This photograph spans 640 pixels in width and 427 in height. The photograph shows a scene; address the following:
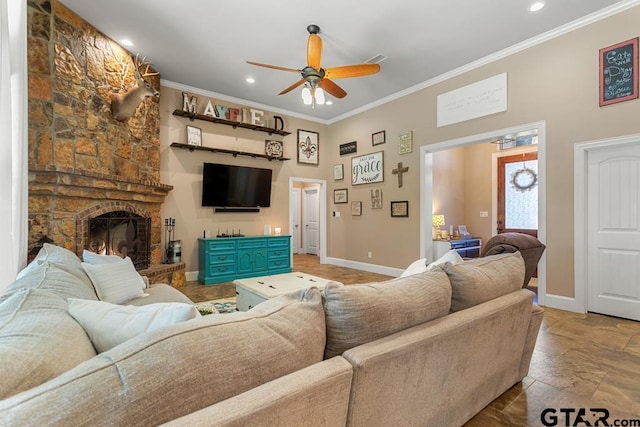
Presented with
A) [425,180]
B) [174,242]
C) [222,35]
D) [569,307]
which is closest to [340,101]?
[425,180]

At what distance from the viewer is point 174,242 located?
15.5 feet

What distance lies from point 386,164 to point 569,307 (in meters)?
3.37

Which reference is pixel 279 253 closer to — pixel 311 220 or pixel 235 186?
pixel 235 186

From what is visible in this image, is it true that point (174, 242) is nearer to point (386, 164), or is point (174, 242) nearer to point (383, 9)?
point (386, 164)

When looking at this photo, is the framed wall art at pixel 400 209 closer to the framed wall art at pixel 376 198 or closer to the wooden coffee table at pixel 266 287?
the framed wall art at pixel 376 198

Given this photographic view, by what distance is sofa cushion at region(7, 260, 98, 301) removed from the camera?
1493 millimetres

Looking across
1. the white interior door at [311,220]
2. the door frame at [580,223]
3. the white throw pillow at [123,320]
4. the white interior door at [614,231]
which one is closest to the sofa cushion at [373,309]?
the white throw pillow at [123,320]

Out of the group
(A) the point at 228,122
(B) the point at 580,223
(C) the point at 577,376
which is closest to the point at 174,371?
(C) the point at 577,376

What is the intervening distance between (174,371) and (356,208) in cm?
563

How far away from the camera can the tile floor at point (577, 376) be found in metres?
1.69

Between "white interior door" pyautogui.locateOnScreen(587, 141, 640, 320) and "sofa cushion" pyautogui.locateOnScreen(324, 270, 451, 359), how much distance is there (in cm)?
326

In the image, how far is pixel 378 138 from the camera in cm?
566

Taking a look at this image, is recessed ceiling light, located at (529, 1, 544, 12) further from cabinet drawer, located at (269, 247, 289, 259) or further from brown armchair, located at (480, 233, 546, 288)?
cabinet drawer, located at (269, 247, 289, 259)

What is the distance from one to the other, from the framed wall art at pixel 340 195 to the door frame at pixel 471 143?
1855mm
